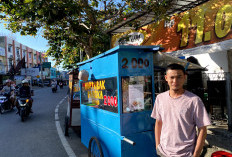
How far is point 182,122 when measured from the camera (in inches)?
69.0

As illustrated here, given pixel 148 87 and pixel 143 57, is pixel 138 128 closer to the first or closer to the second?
pixel 148 87

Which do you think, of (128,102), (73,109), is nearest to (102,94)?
(128,102)

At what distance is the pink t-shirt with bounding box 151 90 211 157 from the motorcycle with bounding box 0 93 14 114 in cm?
1070

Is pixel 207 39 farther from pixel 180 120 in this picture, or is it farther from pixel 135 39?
pixel 180 120

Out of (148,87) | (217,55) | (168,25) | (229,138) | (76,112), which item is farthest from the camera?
(168,25)

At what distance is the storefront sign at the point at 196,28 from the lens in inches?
229

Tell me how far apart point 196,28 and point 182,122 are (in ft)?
20.1

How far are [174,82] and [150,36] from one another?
7.40m

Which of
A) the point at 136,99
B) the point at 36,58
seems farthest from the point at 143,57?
the point at 36,58

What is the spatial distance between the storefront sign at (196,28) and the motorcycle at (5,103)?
8.82 m

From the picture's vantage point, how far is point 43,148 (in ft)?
15.6

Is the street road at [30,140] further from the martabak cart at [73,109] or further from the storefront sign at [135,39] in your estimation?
the storefront sign at [135,39]

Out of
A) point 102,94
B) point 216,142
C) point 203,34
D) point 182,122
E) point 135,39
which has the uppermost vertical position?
point 135,39

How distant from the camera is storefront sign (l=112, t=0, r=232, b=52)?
5.82 m
